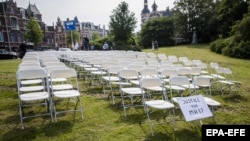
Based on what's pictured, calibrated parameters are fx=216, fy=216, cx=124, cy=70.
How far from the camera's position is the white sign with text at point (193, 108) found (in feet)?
13.2

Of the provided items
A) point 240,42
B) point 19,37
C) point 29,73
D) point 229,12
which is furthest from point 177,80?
point 19,37

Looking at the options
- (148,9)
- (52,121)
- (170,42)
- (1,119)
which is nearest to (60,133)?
(52,121)

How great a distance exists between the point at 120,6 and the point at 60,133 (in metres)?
28.1

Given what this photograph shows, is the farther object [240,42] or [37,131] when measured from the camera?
[240,42]

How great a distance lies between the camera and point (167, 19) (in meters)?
47.3

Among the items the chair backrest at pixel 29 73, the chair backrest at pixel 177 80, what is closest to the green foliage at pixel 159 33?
the chair backrest at pixel 177 80

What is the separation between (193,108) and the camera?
163 inches

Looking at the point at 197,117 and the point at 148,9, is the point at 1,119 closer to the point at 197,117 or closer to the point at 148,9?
the point at 197,117

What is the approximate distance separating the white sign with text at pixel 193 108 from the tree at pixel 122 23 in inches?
1020

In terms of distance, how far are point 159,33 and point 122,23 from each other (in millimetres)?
16839

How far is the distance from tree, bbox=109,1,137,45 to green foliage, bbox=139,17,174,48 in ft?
49.7

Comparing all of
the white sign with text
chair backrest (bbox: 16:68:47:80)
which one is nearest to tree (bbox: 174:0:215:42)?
the white sign with text

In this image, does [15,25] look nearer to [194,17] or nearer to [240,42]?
[194,17]

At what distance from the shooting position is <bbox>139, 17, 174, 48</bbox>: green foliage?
45.0m
